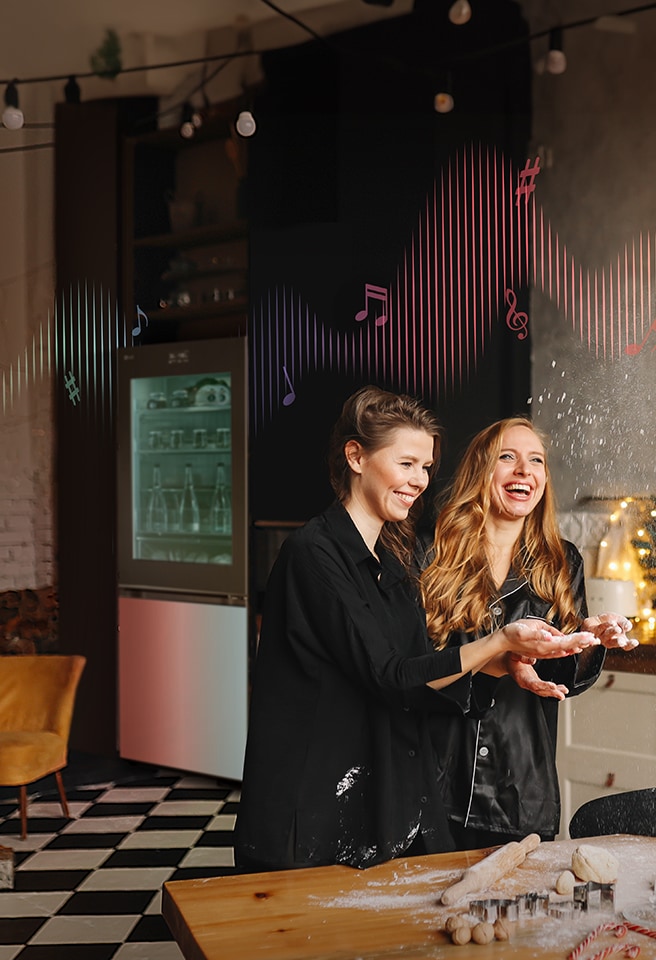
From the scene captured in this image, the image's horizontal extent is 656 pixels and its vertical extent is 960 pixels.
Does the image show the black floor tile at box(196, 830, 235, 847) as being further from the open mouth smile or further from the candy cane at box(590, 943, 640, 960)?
the candy cane at box(590, 943, 640, 960)

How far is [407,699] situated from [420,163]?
1.37 m

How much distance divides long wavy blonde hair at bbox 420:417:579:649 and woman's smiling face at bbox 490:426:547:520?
13 millimetres

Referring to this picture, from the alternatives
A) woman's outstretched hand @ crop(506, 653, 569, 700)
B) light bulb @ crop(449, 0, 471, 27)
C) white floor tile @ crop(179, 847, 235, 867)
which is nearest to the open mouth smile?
woman's outstretched hand @ crop(506, 653, 569, 700)

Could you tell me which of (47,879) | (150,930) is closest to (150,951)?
(150,930)

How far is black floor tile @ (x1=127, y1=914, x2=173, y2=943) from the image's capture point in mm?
3092

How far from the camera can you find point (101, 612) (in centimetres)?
469

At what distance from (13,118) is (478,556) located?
99.0 inches

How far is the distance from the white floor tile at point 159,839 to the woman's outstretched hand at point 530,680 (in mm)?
1734

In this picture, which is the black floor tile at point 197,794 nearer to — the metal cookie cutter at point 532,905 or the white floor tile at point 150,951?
the white floor tile at point 150,951

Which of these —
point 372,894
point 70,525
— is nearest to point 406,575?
point 372,894

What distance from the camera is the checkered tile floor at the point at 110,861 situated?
3086mm

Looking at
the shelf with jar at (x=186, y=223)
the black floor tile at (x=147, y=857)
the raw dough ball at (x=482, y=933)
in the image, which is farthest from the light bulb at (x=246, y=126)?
the black floor tile at (x=147, y=857)

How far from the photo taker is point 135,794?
4.52 meters

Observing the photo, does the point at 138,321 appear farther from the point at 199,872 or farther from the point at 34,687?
the point at 199,872
